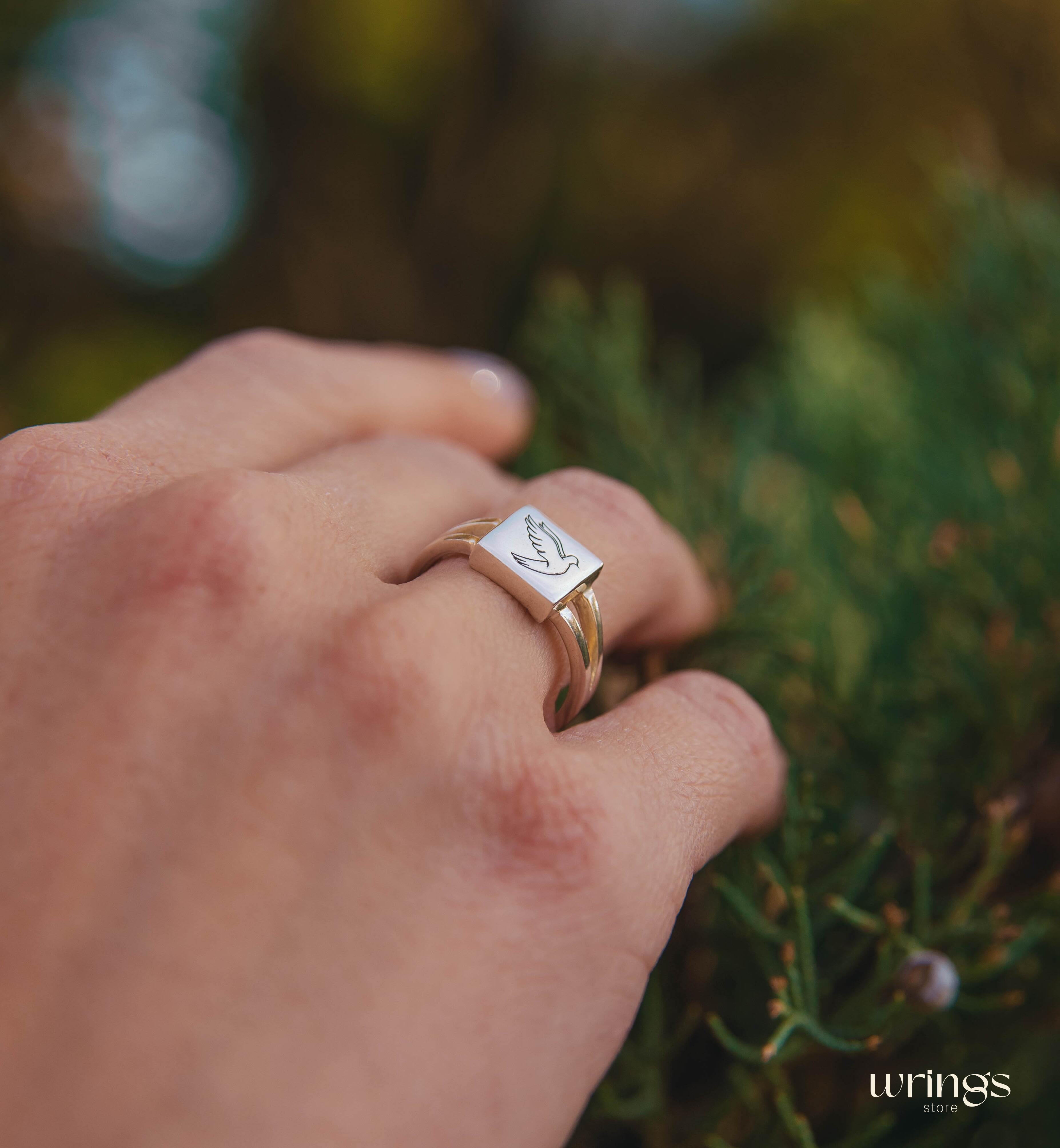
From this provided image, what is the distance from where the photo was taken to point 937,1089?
0.66 meters

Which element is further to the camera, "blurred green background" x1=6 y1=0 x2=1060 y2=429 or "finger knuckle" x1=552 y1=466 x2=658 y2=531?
"blurred green background" x1=6 y1=0 x2=1060 y2=429

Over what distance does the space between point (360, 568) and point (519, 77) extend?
2.14 metres

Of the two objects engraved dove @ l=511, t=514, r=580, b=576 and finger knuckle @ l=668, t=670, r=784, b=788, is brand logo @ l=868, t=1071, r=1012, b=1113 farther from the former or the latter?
engraved dove @ l=511, t=514, r=580, b=576

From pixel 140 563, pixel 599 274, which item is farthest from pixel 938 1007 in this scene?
pixel 599 274

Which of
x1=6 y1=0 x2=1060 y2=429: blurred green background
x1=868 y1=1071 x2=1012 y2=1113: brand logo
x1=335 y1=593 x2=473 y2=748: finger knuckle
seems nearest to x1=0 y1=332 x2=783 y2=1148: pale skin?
x1=335 y1=593 x2=473 y2=748: finger knuckle

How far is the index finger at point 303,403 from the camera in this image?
2.37 ft

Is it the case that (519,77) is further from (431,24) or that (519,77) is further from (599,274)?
(599,274)

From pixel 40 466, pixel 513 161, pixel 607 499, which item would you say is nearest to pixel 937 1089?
pixel 607 499

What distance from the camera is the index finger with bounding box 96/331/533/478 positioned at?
72cm

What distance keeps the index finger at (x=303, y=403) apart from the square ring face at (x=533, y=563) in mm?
256

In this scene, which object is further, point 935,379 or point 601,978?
point 935,379

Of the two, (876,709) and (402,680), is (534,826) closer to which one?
(402,680)

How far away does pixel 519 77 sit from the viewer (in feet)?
7.50

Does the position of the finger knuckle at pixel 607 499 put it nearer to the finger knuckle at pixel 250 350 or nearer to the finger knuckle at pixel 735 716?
the finger knuckle at pixel 735 716
